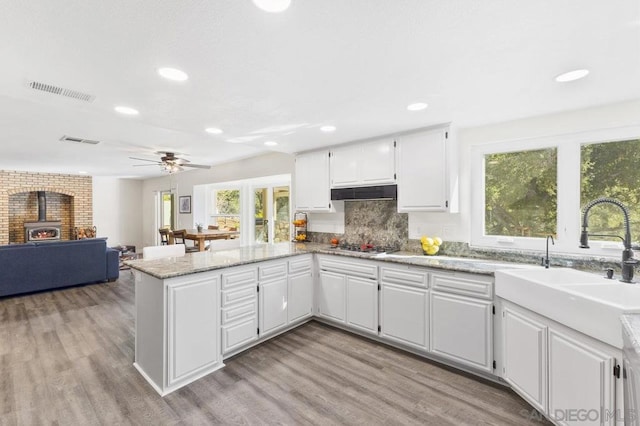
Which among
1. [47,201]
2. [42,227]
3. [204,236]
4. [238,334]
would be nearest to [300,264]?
[238,334]

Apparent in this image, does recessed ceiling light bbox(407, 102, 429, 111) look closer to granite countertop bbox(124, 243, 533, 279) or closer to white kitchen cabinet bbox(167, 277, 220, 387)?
granite countertop bbox(124, 243, 533, 279)

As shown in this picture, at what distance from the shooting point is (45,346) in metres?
2.97

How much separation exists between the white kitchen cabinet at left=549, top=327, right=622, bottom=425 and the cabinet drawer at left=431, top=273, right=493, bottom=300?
0.54m

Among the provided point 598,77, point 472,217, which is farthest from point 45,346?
point 598,77

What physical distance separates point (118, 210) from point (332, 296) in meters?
8.43

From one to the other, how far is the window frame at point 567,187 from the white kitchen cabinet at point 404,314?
3.11 feet

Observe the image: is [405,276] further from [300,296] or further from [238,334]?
[238,334]

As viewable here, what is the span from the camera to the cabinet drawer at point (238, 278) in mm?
2613

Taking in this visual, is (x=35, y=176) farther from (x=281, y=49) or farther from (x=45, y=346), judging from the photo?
(x=281, y=49)

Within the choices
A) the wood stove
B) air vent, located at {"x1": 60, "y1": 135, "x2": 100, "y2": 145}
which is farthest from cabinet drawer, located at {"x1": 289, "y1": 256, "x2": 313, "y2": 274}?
the wood stove

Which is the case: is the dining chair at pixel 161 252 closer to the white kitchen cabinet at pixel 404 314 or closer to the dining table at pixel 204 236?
the white kitchen cabinet at pixel 404 314

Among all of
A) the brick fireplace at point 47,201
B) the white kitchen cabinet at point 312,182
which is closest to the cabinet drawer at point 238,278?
the white kitchen cabinet at point 312,182

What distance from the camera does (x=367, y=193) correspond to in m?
3.42

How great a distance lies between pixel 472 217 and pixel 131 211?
31.8 ft
